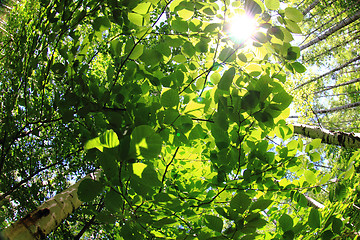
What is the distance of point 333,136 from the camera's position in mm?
2514

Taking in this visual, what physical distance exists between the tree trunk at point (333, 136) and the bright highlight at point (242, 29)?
240cm

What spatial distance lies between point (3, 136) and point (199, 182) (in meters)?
1.73

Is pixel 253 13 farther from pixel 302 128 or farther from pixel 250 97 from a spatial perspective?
pixel 302 128

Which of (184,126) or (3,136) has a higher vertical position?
(3,136)

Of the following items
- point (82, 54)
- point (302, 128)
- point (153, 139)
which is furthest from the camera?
point (302, 128)

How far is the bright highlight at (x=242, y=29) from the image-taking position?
0.78 meters

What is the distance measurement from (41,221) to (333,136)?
3044 millimetres

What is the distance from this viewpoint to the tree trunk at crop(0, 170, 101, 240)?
83 cm

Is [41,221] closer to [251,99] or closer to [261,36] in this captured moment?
[251,99]

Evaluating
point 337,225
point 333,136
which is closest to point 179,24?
point 337,225

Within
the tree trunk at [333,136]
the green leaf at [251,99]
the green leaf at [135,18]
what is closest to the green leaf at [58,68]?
the green leaf at [135,18]

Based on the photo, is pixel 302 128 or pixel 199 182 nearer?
pixel 199 182

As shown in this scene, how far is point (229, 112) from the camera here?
0.76m

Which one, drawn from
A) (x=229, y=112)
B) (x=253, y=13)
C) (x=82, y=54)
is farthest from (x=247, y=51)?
(x=82, y=54)
